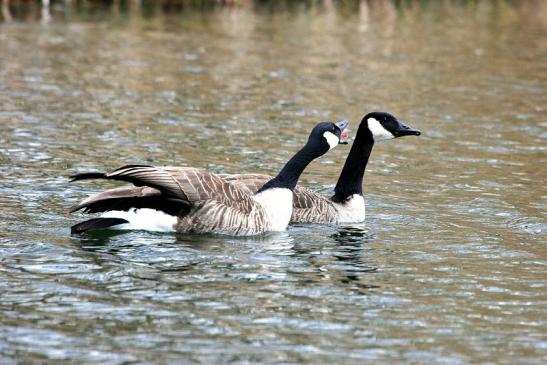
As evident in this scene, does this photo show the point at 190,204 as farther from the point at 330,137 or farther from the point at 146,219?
the point at 330,137

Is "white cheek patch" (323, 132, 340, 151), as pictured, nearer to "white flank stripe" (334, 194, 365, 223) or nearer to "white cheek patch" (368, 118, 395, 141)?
"white flank stripe" (334, 194, 365, 223)

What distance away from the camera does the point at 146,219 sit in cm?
1185

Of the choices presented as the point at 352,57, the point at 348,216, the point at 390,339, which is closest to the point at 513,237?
the point at 348,216

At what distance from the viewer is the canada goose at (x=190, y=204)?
37.9 ft

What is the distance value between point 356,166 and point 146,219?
3182mm

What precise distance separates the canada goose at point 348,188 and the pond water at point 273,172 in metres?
0.24

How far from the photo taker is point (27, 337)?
838 cm

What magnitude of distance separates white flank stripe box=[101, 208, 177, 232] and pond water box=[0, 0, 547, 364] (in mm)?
129

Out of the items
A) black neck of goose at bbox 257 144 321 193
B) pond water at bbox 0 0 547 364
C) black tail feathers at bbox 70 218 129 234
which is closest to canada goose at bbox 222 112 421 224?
pond water at bbox 0 0 547 364

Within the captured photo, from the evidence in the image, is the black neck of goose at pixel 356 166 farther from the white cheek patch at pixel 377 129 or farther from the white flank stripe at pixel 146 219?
the white flank stripe at pixel 146 219

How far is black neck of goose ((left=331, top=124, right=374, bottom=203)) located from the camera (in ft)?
45.1

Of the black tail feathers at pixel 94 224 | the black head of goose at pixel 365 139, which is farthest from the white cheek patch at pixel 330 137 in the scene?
the black tail feathers at pixel 94 224

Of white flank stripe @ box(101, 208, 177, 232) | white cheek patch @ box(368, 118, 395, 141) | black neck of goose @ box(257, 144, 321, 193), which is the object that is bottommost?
white flank stripe @ box(101, 208, 177, 232)

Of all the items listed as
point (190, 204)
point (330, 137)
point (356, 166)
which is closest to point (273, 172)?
point (356, 166)
